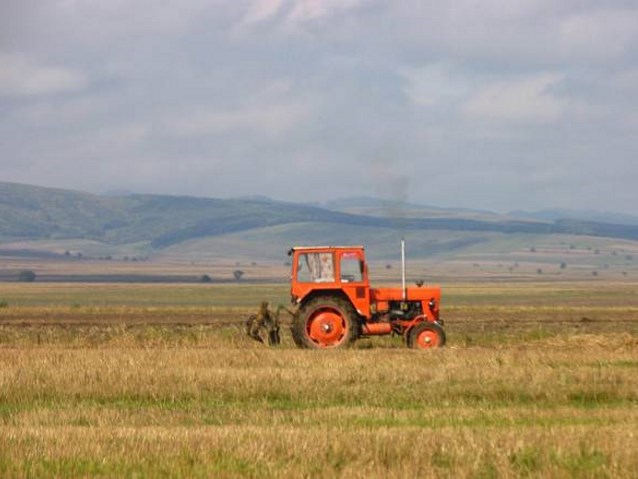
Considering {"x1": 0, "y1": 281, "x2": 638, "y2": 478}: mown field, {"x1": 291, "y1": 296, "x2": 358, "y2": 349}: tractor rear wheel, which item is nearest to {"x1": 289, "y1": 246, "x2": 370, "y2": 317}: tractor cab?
{"x1": 291, "y1": 296, "x2": 358, "y2": 349}: tractor rear wheel

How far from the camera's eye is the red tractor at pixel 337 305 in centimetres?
2725

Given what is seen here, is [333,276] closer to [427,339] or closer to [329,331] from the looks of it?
[329,331]

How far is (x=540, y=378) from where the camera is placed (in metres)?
19.5

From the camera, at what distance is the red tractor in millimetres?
27250

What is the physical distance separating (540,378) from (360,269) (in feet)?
28.1

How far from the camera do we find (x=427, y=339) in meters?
27.2

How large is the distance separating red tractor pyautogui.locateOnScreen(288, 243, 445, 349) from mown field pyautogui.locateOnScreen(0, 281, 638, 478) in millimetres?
651

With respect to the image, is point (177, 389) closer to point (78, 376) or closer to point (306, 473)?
point (78, 376)

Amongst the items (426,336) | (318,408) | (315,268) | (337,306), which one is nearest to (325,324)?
(337,306)

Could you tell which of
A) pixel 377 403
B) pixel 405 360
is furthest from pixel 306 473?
pixel 405 360

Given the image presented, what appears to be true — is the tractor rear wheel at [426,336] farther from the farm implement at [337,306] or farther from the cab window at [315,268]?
the cab window at [315,268]

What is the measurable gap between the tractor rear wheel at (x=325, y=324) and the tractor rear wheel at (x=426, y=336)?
49.0 inches

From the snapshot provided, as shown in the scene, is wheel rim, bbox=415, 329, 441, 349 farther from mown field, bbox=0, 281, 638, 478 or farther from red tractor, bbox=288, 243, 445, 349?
mown field, bbox=0, 281, 638, 478

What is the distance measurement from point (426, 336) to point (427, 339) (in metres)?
0.07
